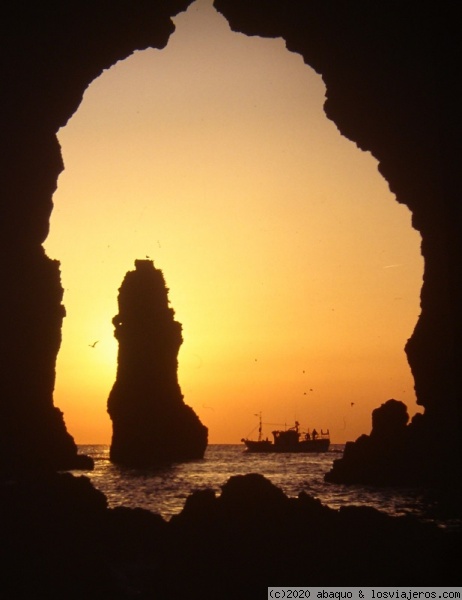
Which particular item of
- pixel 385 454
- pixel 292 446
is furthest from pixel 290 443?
pixel 385 454

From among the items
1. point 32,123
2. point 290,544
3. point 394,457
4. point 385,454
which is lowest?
point 290,544

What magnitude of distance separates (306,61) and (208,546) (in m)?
16.9

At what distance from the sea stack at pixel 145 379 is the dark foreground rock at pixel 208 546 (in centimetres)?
6100

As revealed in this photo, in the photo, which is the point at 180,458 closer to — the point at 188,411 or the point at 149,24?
the point at 188,411

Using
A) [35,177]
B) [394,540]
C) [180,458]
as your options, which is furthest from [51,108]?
[180,458]

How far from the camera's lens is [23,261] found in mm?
22766

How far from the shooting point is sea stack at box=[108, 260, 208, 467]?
7769 centimetres

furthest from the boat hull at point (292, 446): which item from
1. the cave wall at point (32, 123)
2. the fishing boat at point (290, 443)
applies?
the cave wall at point (32, 123)

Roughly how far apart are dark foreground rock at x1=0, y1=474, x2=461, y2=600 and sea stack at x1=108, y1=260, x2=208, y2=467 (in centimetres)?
6100

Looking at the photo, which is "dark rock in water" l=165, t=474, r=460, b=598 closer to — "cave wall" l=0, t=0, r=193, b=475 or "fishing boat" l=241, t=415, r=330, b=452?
"cave wall" l=0, t=0, r=193, b=475

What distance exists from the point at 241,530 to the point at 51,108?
15.0m

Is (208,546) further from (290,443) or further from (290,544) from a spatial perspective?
(290,443)

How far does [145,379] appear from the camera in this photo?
78812mm

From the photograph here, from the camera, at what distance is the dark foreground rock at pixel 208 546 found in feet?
42.0
